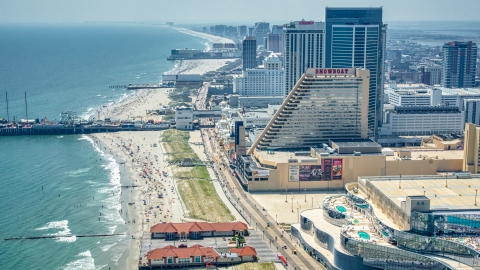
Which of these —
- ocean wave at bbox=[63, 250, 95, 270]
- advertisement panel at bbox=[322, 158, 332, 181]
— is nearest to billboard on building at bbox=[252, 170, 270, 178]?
advertisement panel at bbox=[322, 158, 332, 181]

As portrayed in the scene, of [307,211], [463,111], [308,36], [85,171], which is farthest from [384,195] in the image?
[308,36]

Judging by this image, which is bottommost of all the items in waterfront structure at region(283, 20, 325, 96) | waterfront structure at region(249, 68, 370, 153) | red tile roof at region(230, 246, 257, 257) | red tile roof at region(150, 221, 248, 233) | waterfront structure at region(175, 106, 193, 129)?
red tile roof at region(230, 246, 257, 257)

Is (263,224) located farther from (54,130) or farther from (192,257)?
(54,130)

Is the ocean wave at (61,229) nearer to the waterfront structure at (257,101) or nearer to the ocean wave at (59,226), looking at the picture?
the ocean wave at (59,226)

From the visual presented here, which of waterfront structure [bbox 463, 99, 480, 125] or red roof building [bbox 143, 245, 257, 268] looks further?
waterfront structure [bbox 463, 99, 480, 125]

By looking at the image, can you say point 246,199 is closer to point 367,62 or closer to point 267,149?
point 267,149

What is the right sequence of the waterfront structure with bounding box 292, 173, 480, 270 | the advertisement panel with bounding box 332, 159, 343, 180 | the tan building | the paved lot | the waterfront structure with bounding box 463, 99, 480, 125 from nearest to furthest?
the waterfront structure with bounding box 292, 173, 480, 270, the paved lot, the tan building, the advertisement panel with bounding box 332, 159, 343, 180, the waterfront structure with bounding box 463, 99, 480, 125

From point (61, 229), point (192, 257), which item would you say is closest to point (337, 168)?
point (192, 257)

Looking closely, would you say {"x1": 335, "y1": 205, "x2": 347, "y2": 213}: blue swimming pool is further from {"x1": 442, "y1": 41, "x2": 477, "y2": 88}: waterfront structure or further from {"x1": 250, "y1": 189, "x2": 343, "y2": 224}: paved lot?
{"x1": 442, "y1": 41, "x2": 477, "y2": 88}: waterfront structure
